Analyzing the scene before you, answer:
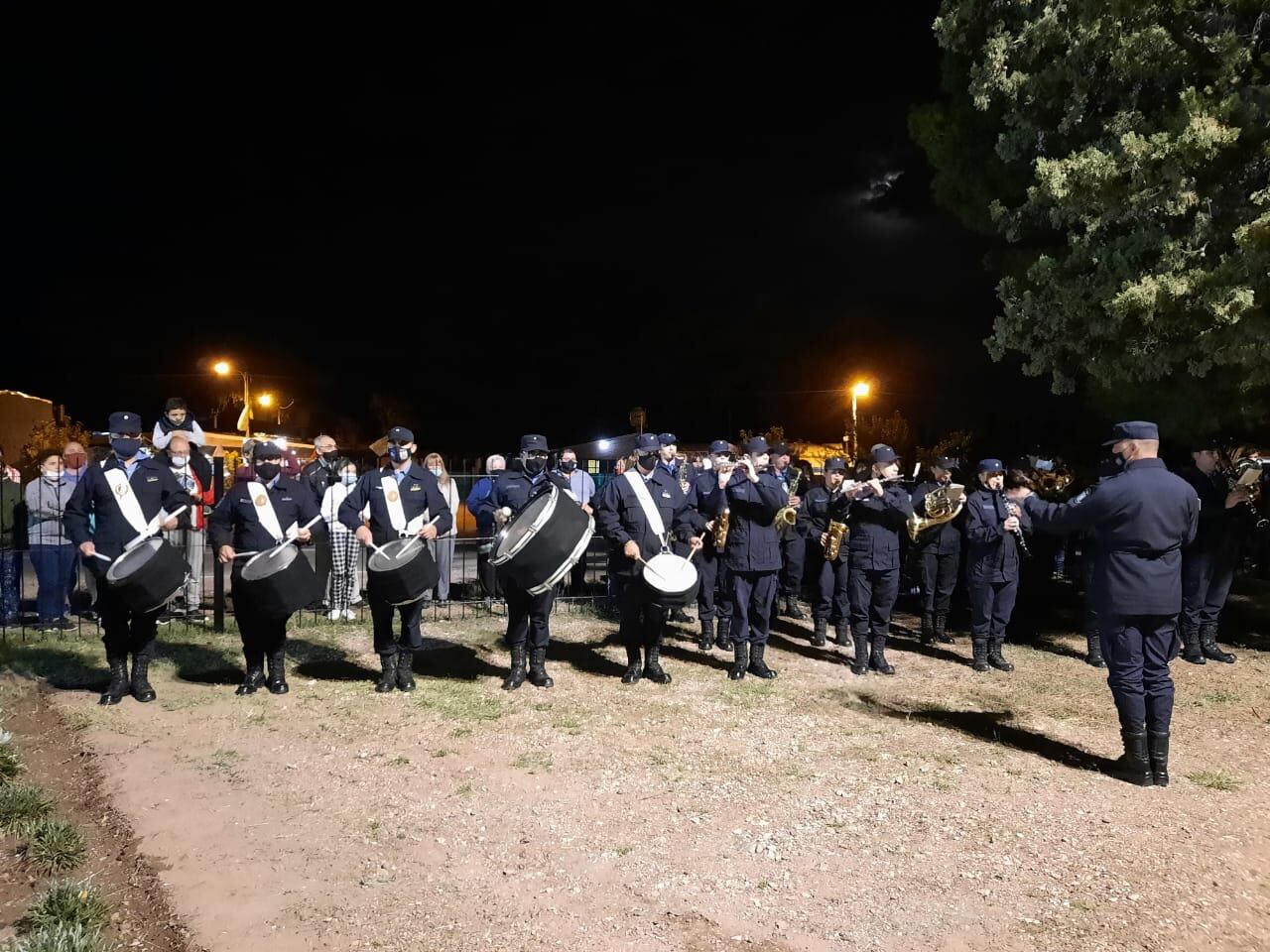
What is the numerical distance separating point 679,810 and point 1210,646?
760 centimetres

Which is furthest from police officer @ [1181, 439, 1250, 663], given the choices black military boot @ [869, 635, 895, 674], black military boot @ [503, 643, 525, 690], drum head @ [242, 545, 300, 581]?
drum head @ [242, 545, 300, 581]

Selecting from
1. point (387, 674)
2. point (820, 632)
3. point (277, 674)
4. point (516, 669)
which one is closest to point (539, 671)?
point (516, 669)

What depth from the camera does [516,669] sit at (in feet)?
24.3

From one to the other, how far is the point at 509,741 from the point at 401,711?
1237 mm

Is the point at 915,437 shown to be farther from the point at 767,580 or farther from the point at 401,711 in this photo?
the point at 401,711

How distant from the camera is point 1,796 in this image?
15.4 ft

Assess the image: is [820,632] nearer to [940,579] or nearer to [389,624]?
[940,579]

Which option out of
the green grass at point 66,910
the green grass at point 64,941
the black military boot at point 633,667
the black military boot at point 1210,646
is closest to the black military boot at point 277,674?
the black military boot at point 633,667

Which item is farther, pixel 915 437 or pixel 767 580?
pixel 915 437

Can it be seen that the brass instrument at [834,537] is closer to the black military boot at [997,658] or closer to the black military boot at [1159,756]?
the black military boot at [997,658]

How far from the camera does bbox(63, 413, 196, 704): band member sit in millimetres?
6758

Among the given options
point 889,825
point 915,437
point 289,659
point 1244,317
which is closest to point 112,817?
point 289,659

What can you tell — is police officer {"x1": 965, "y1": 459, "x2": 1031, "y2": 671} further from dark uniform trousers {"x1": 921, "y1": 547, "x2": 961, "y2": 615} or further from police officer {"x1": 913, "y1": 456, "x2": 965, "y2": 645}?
dark uniform trousers {"x1": 921, "y1": 547, "x2": 961, "y2": 615}

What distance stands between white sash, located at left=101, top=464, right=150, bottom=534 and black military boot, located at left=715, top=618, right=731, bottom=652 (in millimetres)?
5933
